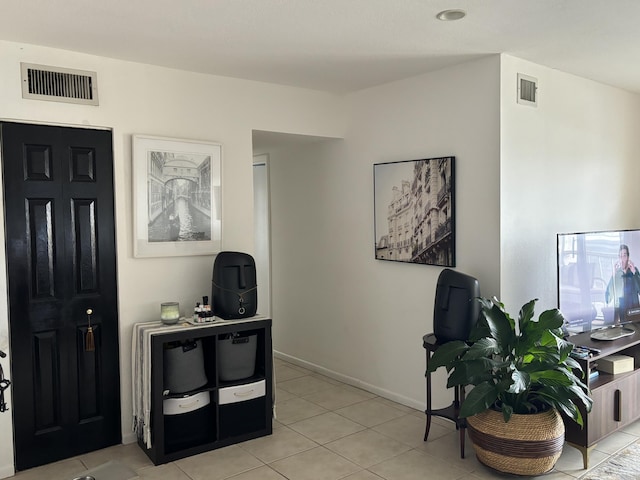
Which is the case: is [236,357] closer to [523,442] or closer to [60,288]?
[60,288]

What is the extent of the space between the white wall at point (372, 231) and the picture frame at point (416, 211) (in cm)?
6

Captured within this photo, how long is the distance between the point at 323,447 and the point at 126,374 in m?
1.35

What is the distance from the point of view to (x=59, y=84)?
3.20 meters

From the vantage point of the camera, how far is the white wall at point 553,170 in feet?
11.3

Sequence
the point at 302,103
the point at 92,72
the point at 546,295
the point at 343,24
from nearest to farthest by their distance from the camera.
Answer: the point at 343,24 < the point at 92,72 < the point at 546,295 < the point at 302,103

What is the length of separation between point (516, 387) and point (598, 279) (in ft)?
4.61

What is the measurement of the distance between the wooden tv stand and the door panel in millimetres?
2832

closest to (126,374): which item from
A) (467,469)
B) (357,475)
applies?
(357,475)

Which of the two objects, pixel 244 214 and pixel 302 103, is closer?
pixel 244 214

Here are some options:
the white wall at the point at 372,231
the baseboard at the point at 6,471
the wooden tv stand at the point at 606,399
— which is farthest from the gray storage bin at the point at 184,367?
the wooden tv stand at the point at 606,399

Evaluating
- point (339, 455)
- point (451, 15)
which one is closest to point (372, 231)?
point (339, 455)

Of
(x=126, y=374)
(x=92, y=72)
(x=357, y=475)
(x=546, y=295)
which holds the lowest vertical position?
(x=357, y=475)

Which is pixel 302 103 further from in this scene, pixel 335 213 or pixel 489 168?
pixel 489 168

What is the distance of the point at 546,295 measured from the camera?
373 centimetres
